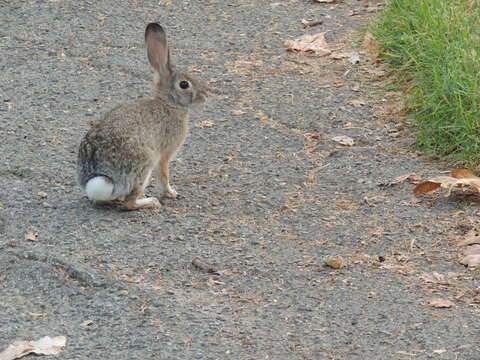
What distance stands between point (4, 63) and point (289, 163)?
2.94 m

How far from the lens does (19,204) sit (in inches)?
226

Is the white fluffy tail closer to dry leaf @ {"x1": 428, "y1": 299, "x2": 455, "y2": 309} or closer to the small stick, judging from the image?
the small stick

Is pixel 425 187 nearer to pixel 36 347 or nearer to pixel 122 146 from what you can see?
pixel 122 146

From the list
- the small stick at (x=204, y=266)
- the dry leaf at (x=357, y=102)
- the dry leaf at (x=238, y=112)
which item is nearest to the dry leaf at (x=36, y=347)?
the small stick at (x=204, y=266)

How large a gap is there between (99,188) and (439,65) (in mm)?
2696

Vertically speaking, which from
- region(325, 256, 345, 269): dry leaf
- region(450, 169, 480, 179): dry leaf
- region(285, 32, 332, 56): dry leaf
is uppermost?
region(450, 169, 480, 179): dry leaf

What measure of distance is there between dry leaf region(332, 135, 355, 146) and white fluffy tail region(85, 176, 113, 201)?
1868 mm

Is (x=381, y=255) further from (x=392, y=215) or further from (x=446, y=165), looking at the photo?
(x=446, y=165)

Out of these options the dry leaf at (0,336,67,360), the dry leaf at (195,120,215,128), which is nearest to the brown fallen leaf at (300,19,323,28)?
the dry leaf at (195,120,215,128)

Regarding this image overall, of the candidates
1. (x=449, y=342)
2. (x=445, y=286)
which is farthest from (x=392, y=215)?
(x=449, y=342)

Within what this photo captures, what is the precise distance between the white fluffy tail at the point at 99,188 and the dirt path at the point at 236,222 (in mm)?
145

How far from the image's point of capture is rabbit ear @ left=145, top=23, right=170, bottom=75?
19.9 ft

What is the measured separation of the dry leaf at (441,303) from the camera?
4607 millimetres

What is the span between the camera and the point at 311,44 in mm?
8336
